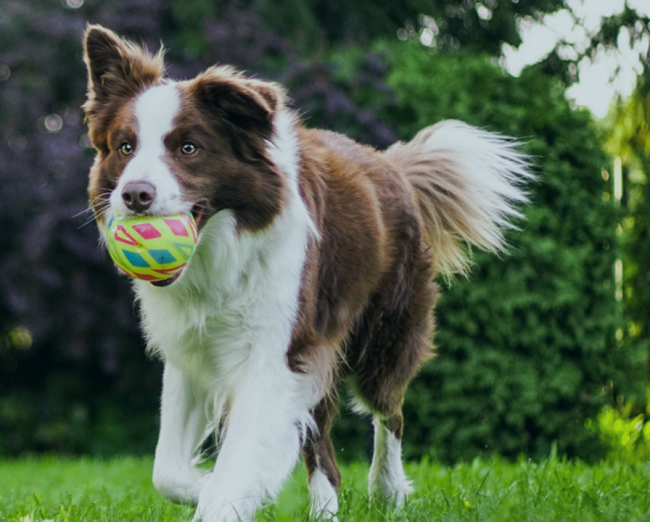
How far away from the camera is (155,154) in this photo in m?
3.49

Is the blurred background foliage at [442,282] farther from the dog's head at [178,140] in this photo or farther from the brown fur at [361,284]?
the dog's head at [178,140]

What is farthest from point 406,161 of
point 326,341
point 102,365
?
point 102,365

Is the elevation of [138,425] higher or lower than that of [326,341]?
lower

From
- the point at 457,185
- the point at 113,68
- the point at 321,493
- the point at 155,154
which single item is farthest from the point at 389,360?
the point at 113,68

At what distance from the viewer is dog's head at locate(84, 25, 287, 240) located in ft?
11.3

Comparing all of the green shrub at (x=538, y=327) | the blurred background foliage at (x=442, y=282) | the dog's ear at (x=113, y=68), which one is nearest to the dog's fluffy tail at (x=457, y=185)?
the dog's ear at (x=113, y=68)

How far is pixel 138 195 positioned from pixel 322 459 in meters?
1.83

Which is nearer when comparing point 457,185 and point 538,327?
point 457,185

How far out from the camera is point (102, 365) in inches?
374

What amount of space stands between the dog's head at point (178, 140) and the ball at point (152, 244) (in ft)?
0.16

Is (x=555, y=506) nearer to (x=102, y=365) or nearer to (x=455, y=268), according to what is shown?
(x=455, y=268)

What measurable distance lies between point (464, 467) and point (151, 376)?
4.98m

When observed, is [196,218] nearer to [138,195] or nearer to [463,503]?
[138,195]

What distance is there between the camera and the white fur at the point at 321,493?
411 cm
